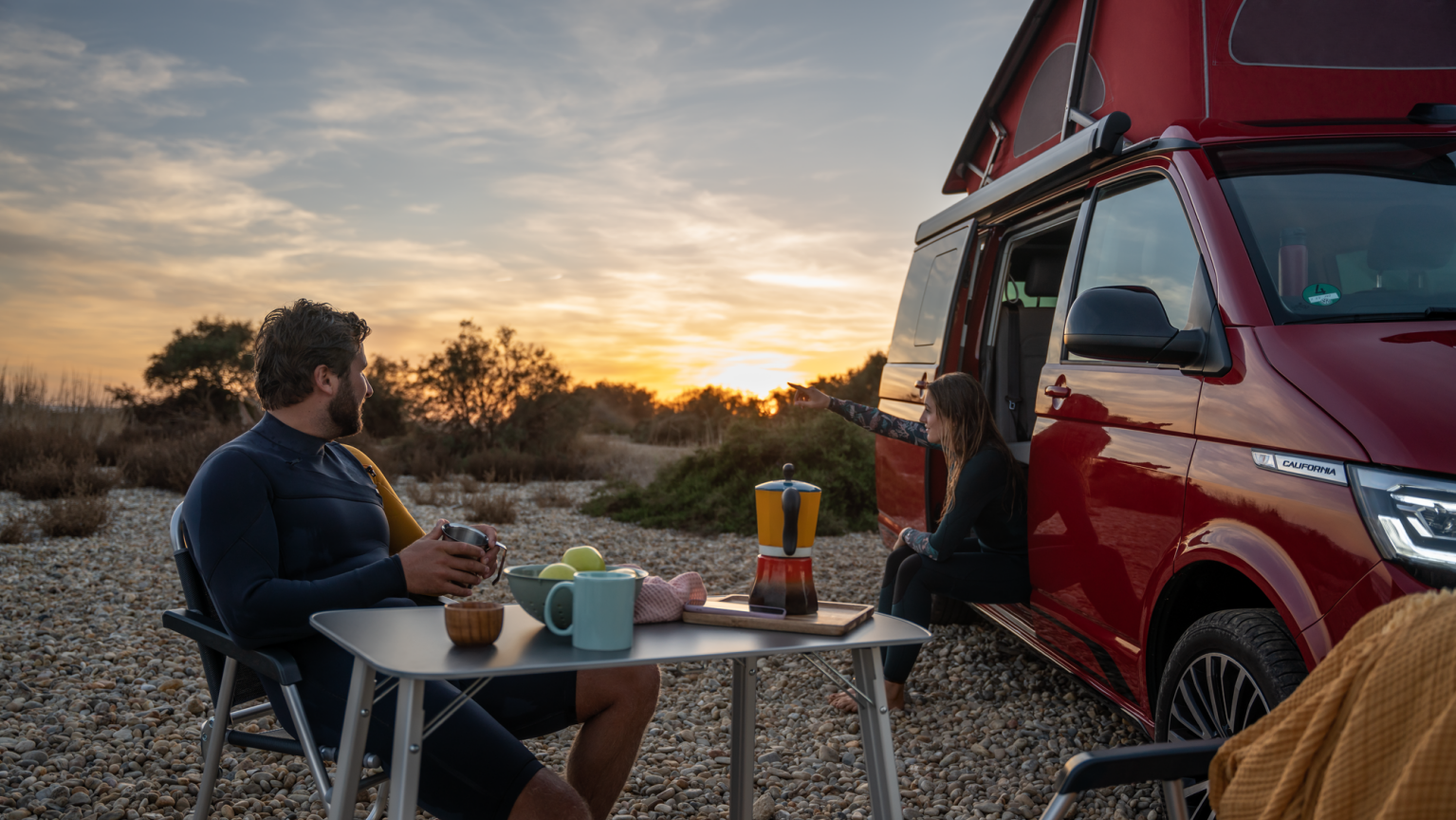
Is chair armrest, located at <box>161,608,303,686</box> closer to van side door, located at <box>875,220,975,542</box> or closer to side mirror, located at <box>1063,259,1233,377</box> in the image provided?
side mirror, located at <box>1063,259,1233,377</box>

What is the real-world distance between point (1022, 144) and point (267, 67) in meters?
7.90

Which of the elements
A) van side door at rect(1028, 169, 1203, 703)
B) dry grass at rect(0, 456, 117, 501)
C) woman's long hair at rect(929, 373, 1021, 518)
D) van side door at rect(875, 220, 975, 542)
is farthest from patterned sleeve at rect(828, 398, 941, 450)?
dry grass at rect(0, 456, 117, 501)

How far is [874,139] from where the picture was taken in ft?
29.2

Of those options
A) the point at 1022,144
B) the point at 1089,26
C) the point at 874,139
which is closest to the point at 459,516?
the point at 874,139

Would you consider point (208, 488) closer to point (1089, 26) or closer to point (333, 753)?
point (333, 753)

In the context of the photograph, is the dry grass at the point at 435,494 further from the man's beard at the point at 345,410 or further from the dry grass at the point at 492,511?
the man's beard at the point at 345,410

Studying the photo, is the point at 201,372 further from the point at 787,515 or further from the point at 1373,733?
the point at 1373,733

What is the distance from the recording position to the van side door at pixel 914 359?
5.05 metres

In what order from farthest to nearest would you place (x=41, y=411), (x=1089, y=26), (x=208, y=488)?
(x=41, y=411), (x=1089, y=26), (x=208, y=488)

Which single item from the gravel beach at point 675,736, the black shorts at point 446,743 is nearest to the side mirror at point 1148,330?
the gravel beach at point 675,736

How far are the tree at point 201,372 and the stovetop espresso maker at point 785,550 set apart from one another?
66.3 feet

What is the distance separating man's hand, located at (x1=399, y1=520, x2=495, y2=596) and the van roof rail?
8.73 feet

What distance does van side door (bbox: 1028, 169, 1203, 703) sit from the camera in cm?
284

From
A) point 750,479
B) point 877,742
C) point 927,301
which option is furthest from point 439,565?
point 750,479
